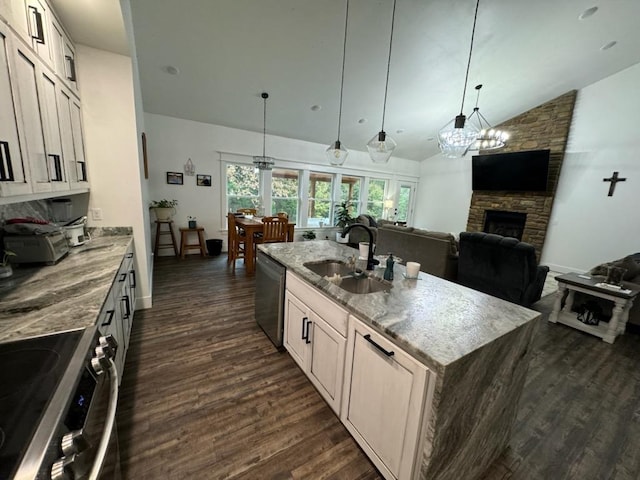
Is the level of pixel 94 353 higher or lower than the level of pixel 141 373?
higher

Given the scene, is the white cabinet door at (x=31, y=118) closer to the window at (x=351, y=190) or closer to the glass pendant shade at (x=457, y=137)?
the glass pendant shade at (x=457, y=137)

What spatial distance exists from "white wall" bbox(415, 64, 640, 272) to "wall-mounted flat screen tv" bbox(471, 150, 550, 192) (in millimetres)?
422

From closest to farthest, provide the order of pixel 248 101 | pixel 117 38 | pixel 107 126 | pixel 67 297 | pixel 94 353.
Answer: pixel 94 353
pixel 67 297
pixel 117 38
pixel 107 126
pixel 248 101

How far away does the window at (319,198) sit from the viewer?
680 cm

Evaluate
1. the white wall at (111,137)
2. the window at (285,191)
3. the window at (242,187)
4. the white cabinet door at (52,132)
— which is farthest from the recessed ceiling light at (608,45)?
the white cabinet door at (52,132)

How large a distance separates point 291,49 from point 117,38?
198 cm

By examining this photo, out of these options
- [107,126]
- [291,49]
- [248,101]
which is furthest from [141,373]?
[248,101]

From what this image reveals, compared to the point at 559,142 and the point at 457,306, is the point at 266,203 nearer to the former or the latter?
the point at 457,306

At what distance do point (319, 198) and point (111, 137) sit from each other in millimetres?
4928

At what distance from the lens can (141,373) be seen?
1.96 metres

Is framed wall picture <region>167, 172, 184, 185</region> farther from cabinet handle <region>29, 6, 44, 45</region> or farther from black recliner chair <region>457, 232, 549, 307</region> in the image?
black recliner chair <region>457, 232, 549, 307</region>

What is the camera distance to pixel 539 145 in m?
5.55

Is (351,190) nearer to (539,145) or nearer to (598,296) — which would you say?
(539,145)

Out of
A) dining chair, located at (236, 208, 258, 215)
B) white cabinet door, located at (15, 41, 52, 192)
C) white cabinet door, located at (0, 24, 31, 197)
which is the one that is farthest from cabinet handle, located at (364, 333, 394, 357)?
dining chair, located at (236, 208, 258, 215)
